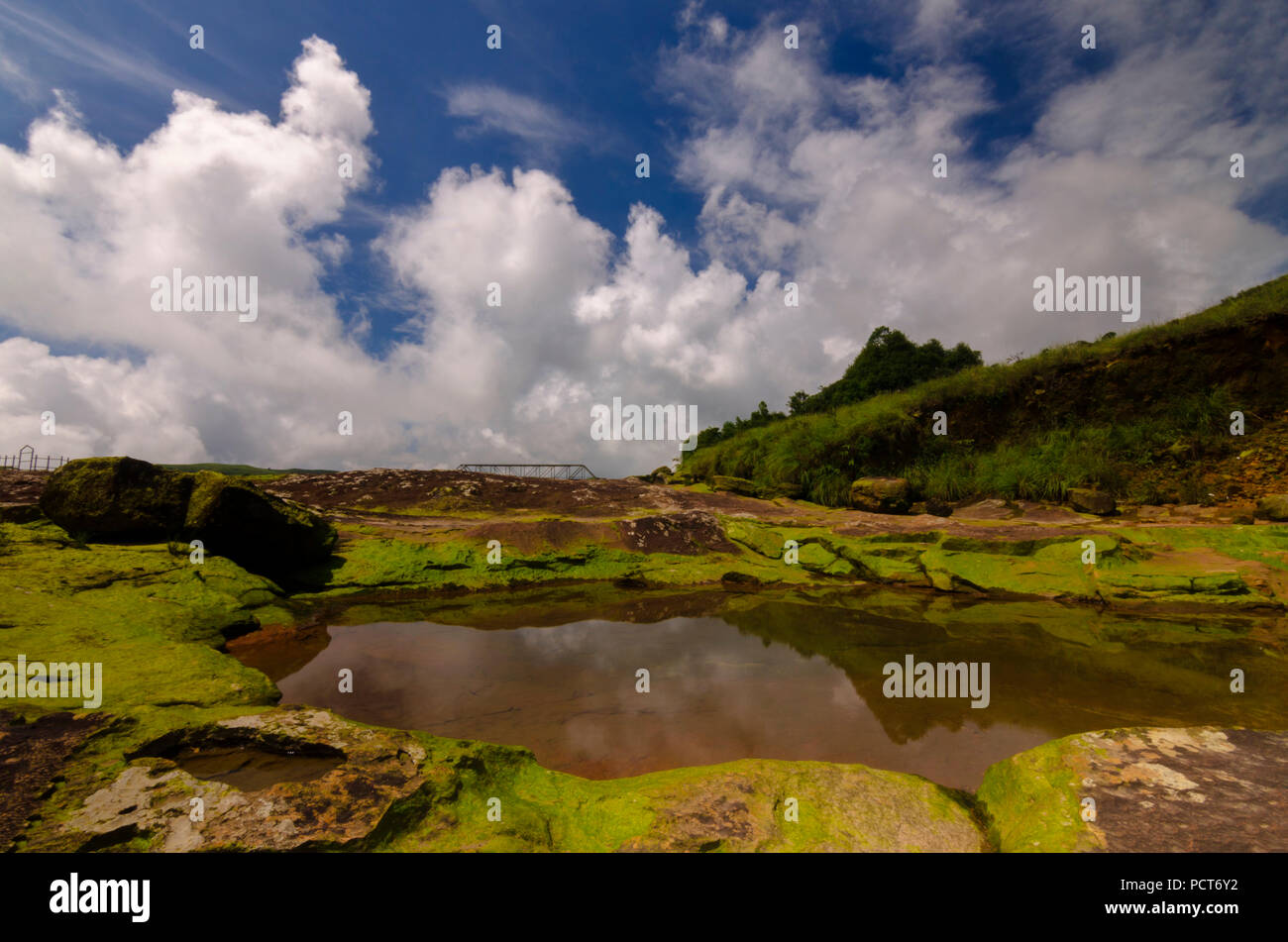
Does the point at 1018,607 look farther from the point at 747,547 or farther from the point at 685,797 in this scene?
the point at 685,797

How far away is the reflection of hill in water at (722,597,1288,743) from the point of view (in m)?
3.63

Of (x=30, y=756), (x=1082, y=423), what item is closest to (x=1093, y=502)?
(x=1082, y=423)

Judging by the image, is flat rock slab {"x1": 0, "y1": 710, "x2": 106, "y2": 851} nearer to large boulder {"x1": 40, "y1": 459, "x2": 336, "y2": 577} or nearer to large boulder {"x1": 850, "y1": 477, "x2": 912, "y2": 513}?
large boulder {"x1": 40, "y1": 459, "x2": 336, "y2": 577}

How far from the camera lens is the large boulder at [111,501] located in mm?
6785

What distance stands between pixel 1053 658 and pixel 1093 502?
818cm

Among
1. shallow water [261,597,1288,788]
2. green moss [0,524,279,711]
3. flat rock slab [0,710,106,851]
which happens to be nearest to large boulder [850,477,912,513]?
shallow water [261,597,1288,788]

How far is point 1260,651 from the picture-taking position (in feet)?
16.1

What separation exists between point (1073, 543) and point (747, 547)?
5.23m

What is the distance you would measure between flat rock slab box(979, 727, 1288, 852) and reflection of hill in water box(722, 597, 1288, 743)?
0.83m

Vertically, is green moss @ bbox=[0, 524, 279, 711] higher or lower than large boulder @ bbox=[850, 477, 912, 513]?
lower

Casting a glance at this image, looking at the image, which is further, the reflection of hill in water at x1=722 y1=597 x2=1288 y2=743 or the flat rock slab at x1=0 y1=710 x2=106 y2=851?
the reflection of hill in water at x1=722 y1=597 x2=1288 y2=743

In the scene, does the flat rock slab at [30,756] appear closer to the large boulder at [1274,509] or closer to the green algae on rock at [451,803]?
the green algae on rock at [451,803]

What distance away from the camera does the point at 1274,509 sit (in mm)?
8641

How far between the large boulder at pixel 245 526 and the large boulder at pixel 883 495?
12359mm
